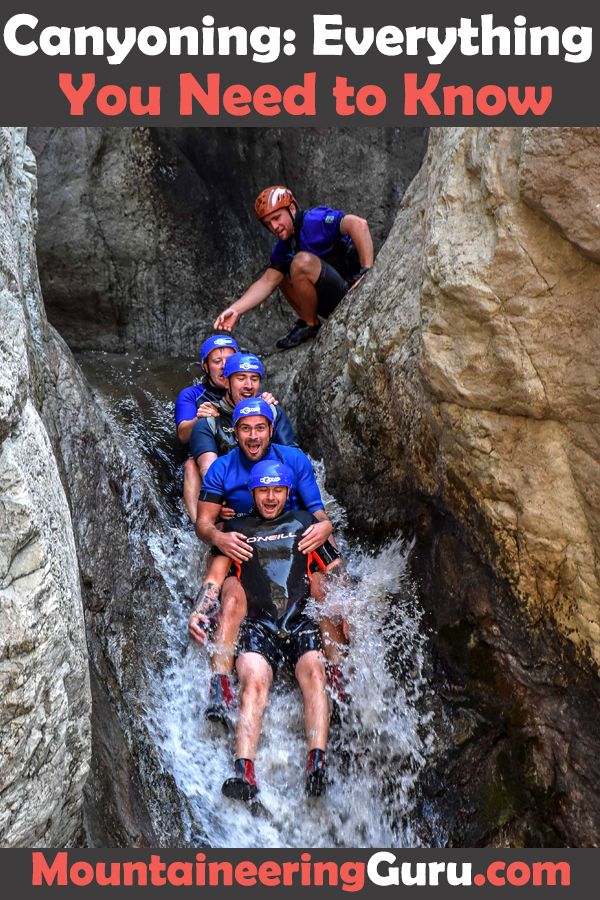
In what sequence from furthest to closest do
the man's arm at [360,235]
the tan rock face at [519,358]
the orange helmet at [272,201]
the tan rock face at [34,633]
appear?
1. the man's arm at [360,235]
2. the orange helmet at [272,201]
3. the tan rock face at [519,358]
4. the tan rock face at [34,633]

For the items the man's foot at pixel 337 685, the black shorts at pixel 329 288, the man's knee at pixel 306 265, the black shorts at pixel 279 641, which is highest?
the man's knee at pixel 306 265

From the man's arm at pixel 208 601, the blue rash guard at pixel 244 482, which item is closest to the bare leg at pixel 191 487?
the blue rash guard at pixel 244 482

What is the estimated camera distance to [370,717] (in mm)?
4664

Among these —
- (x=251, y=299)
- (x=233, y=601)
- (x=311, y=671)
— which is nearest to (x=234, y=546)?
(x=233, y=601)

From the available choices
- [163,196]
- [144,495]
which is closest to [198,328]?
[163,196]

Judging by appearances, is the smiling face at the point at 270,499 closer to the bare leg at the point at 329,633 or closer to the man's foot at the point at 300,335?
the bare leg at the point at 329,633

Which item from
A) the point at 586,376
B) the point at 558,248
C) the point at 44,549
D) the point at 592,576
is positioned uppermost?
the point at 558,248

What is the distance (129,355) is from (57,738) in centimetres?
585

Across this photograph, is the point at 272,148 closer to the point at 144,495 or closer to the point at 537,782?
the point at 144,495

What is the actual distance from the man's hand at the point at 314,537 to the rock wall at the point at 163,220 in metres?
4.42

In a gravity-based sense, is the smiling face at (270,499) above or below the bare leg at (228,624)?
above

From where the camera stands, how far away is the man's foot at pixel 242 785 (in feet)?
13.5

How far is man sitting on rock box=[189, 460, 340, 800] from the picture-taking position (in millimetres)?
4281

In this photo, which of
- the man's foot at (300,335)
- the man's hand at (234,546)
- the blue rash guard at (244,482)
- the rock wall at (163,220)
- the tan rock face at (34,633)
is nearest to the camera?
the tan rock face at (34,633)
